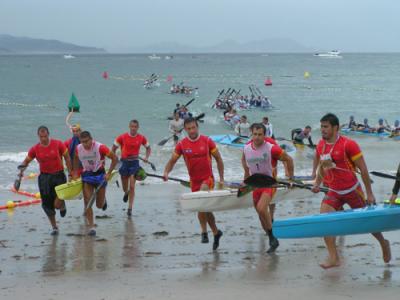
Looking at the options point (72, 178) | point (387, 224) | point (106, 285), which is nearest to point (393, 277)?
point (387, 224)

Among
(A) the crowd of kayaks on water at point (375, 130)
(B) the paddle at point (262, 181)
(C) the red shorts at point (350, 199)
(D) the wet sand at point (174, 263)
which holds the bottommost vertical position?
(D) the wet sand at point (174, 263)

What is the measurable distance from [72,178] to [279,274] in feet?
12.7

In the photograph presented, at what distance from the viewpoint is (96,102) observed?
161 feet

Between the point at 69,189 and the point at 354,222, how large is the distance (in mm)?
4323

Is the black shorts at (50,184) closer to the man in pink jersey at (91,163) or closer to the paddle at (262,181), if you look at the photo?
the man in pink jersey at (91,163)

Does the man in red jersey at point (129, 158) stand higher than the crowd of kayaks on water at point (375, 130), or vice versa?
the man in red jersey at point (129, 158)

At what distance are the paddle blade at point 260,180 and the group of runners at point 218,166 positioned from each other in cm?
23

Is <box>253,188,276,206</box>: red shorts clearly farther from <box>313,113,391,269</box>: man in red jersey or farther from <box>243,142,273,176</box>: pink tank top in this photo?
<box>313,113,391,269</box>: man in red jersey

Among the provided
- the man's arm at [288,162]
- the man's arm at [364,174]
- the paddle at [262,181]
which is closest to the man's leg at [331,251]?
the man's arm at [364,174]

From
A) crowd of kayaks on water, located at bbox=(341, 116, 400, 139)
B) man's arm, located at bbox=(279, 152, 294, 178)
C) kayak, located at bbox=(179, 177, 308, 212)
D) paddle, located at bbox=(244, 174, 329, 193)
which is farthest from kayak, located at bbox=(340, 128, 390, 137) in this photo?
paddle, located at bbox=(244, 174, 329, 193)

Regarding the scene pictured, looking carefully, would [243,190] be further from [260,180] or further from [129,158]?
[129,158]

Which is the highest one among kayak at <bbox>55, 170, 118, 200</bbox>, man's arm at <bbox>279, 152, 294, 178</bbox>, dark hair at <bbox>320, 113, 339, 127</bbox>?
dark hair at <bbox>320, 113, 339, 127</bbox>

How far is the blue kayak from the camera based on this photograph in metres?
7.32

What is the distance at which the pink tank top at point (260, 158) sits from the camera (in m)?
8.60
